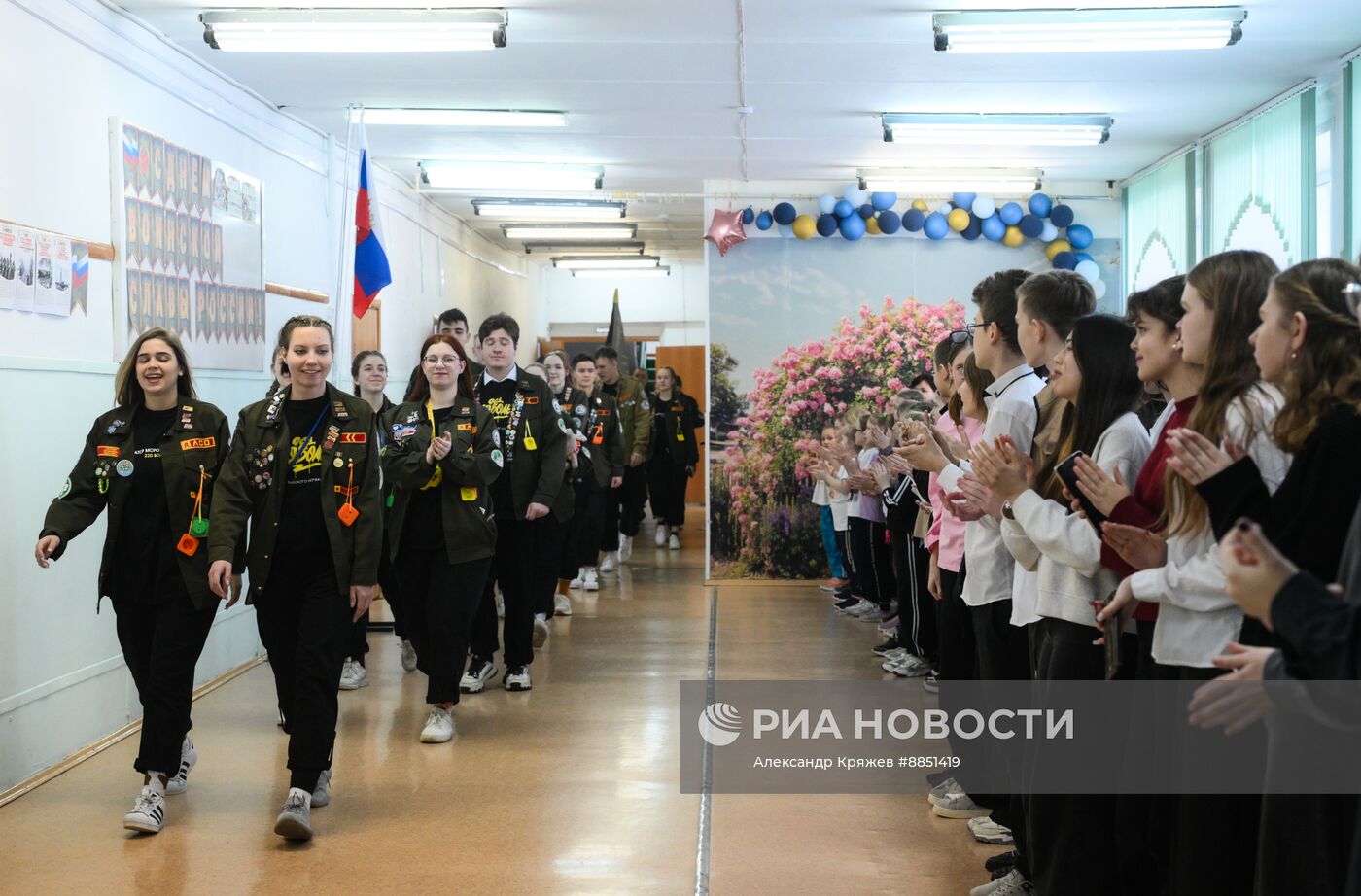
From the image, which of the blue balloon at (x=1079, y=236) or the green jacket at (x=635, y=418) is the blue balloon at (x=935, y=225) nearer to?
the blue balloon at (x=1079, y=236)

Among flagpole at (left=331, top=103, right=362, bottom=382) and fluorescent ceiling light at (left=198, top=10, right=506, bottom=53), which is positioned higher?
fluorescent ceiling light at (left=198, top=10, right=506, bottom=53)

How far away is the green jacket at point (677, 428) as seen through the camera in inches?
504

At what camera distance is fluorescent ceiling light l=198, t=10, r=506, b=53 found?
18.2ft

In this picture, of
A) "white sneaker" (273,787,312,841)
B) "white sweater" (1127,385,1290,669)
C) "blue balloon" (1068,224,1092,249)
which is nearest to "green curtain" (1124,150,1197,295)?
"blue balloon" (1068,224,1092,249)

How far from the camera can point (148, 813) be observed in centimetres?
407

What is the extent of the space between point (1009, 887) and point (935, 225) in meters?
6.92

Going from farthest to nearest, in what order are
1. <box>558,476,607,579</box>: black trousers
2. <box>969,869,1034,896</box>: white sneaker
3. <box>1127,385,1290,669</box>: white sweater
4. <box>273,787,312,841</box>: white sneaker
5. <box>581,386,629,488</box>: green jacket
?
1. <box>581,386,629,488</box>: green jacket
2. <box>558,476,607,579</box>: black trousers
3. <box>273,787,312,841</box>: white sneaker
4. <box>969,869,1034,896</box>: white sneaker
5. <box>1127,385,1290,669</box>: white sweater

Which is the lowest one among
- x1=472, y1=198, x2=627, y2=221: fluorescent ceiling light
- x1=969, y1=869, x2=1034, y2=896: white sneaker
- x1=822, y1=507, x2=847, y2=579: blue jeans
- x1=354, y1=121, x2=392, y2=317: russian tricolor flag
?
x1=969, y1=869, x2=1034, y2=896: white sneaker

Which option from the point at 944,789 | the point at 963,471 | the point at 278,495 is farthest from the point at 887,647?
the point at 278,495

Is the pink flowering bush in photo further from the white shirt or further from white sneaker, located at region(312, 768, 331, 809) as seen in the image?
the white shirt

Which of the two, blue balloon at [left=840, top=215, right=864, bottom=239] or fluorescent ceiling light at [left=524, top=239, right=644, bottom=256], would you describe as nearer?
blue balloon at [left=840, top=215, right=864, bottom=239]

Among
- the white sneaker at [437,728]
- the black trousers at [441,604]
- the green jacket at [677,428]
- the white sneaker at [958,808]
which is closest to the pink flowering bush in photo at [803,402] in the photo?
the green jacket at [677,428]

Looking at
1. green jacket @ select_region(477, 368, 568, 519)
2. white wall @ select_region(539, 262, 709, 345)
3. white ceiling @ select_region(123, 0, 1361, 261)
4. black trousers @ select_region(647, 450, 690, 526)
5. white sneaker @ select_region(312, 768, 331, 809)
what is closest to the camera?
white sneaker @ select_region(312, 768, 331, 809)

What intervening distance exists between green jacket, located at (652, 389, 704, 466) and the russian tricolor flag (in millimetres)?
5391
